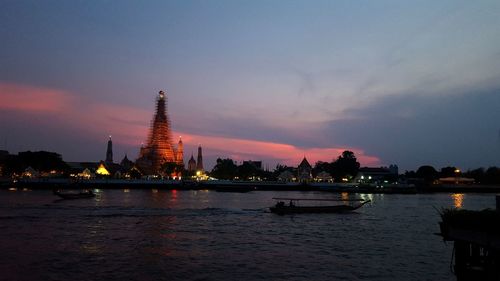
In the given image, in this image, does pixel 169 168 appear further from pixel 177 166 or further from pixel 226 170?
pixel 226 170

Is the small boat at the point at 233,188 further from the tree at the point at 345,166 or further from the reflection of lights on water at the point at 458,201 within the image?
the reflection of lights on water at the point at 458,201

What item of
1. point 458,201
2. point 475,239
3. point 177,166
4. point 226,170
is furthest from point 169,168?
point 475,239

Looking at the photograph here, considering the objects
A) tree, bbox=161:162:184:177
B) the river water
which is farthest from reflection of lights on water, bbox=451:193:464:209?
tree, bbox=161:162:184:177

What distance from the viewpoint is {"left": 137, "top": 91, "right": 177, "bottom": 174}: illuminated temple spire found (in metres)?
180

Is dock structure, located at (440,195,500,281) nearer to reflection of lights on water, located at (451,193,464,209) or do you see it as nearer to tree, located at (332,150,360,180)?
reflection of lights on water, located at (451,193,464,209)

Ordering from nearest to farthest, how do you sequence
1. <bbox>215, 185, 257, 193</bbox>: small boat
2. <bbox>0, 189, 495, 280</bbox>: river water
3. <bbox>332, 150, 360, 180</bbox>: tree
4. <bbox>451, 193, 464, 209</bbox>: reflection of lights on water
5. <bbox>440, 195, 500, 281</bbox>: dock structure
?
<bbox>440, 195, 500, 281</bbox>: dock structure, <bbox>0, 189, 495, 280</bbox>: river water, <bbox>451, 193, 464, 209</bbox>: reflection of lights on water, <bbox>215, 185, 257, 193</bbox>: small boat, <bbox>332, 150, 360, 180</bbox>: tree

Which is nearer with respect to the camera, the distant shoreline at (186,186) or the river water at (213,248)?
the river water at (213,248)

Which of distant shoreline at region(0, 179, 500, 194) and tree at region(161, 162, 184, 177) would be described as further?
tree at region(161, 162, 184, 177)

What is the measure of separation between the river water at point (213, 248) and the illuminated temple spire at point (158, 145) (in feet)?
405

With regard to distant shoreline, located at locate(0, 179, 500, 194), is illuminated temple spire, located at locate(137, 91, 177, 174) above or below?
above

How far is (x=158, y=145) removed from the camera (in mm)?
180500

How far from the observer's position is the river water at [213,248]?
86.6ft

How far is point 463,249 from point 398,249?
1636 cm

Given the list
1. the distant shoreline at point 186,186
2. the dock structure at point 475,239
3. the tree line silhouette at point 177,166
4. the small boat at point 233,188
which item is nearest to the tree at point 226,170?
the tree line silhouette at point 177,166
